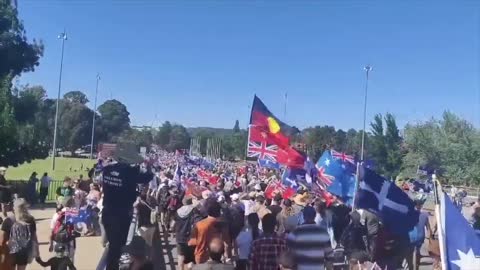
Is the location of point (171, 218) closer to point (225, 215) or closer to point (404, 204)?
point (225, 215)

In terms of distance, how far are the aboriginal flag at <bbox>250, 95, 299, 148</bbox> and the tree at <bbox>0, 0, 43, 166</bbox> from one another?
16.2 m

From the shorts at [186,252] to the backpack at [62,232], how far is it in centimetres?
172

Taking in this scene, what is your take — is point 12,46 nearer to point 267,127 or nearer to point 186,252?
point 267,127

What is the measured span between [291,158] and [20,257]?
789 centimetres

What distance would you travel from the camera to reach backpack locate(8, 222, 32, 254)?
25.8ft

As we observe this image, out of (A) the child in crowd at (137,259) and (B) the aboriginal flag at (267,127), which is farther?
(B) the aboriginal flag at (267,127)

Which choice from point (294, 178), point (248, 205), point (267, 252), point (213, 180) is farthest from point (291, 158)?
point (213, 180)

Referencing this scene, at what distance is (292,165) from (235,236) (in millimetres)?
5504

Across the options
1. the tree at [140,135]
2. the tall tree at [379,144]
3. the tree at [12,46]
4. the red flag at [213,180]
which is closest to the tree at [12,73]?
the tree at [12,46]

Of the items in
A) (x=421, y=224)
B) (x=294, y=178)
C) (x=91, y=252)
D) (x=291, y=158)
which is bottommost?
(x=91, y=252)

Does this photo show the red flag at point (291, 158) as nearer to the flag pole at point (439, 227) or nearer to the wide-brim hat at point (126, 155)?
the wide-brim hat at point (126, 155)

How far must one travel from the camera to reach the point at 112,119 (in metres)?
119

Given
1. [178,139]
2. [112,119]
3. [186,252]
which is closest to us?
[186,252]

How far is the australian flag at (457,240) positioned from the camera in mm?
4988
